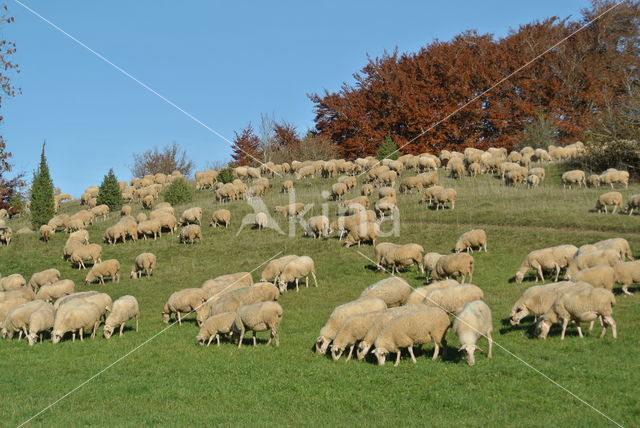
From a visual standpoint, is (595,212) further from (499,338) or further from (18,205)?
(18,205)

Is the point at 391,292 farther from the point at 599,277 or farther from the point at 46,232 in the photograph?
the point at 46,232

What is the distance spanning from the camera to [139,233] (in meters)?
38.2

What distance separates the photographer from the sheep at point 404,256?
25.9 meters

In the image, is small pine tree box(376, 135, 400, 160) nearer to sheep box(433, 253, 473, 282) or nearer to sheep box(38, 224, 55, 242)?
sheep box(38, 224, 55, 242)

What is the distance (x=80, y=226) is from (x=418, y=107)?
40.9m

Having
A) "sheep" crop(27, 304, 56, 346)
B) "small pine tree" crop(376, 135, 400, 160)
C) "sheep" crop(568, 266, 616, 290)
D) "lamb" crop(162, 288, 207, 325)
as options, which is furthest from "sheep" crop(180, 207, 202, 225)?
"sheep" crop(568, 266, 616, 290)

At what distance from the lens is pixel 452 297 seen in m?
17.2

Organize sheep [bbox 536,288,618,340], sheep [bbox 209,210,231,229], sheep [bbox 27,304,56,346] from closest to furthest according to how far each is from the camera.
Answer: sheep [bbox 536,288,618,340] < sheep [bbox 27,304,56,346] < sheep [bbox 209,210,231,229]

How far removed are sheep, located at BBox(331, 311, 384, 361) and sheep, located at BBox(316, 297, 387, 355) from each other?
403 millimetres

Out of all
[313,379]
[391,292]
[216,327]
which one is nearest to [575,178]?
[391,292]

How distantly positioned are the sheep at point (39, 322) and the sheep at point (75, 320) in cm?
54

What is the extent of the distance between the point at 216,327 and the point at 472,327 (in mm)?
7240

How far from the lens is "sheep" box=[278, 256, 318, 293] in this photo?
80.7ft

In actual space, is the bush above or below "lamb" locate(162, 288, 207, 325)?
above
